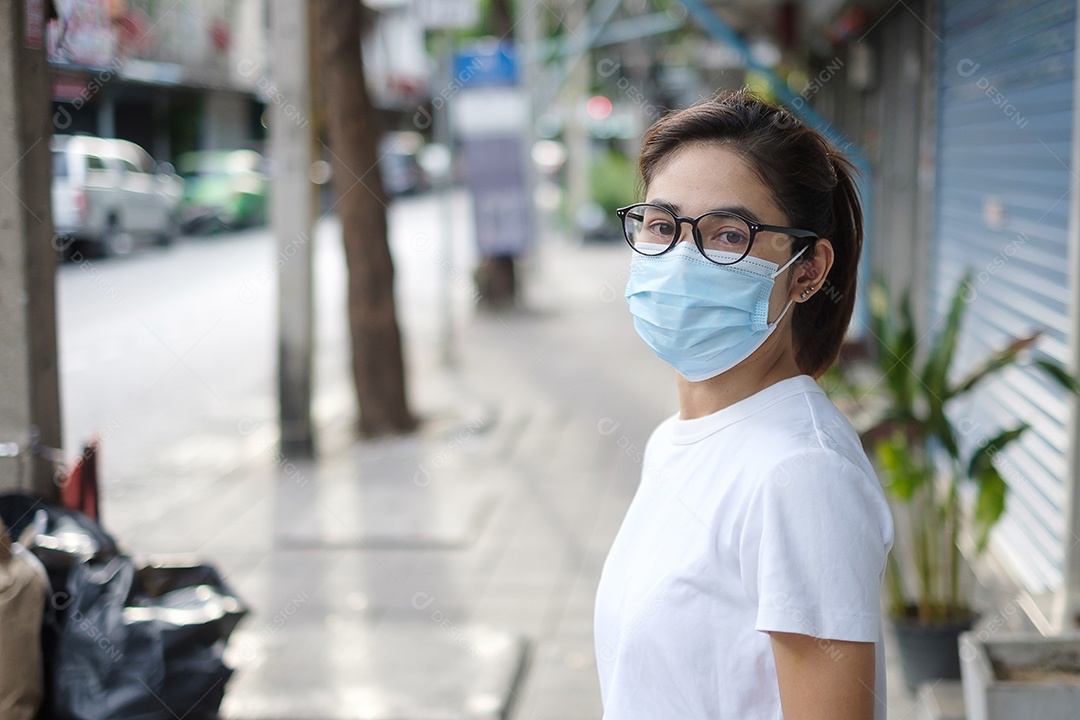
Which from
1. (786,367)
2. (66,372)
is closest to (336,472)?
(66,372)

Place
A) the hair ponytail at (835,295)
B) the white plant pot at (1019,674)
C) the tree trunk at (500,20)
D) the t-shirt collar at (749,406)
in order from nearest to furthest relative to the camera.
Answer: the t-shirt collar at (749,406) < the hair ponytail at (835,295) < the white plant pot at (1019,674) < the tree trunk at (500,20)

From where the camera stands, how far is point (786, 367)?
174cm

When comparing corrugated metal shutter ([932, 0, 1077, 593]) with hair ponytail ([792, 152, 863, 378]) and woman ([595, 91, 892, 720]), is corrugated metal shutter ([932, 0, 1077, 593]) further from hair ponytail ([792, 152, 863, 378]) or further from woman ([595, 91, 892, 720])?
woman ([595, 91, 892, 720])

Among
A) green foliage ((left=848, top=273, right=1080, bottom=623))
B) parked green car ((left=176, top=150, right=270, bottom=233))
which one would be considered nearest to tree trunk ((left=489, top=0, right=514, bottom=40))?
parked green car ((left=176, top=150, right=270, bottom=233))

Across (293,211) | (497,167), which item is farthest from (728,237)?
(497,167)

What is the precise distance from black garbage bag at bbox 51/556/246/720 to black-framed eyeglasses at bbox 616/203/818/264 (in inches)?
74.0

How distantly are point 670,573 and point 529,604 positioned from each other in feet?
11.7

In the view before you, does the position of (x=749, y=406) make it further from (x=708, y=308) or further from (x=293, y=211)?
(x=293, y=211)

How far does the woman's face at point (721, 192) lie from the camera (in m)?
1.63

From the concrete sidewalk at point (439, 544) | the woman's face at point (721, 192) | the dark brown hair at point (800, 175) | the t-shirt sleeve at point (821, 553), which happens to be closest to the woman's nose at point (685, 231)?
the woman's face at point (721, 192)

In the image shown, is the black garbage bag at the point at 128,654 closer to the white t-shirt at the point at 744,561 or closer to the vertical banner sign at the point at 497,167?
A: the white t-shirt at the point at 744,561

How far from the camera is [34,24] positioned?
10.6 ft

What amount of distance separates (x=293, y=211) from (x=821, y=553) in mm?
6400

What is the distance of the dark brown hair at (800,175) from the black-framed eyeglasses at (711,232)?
6 centimetres
